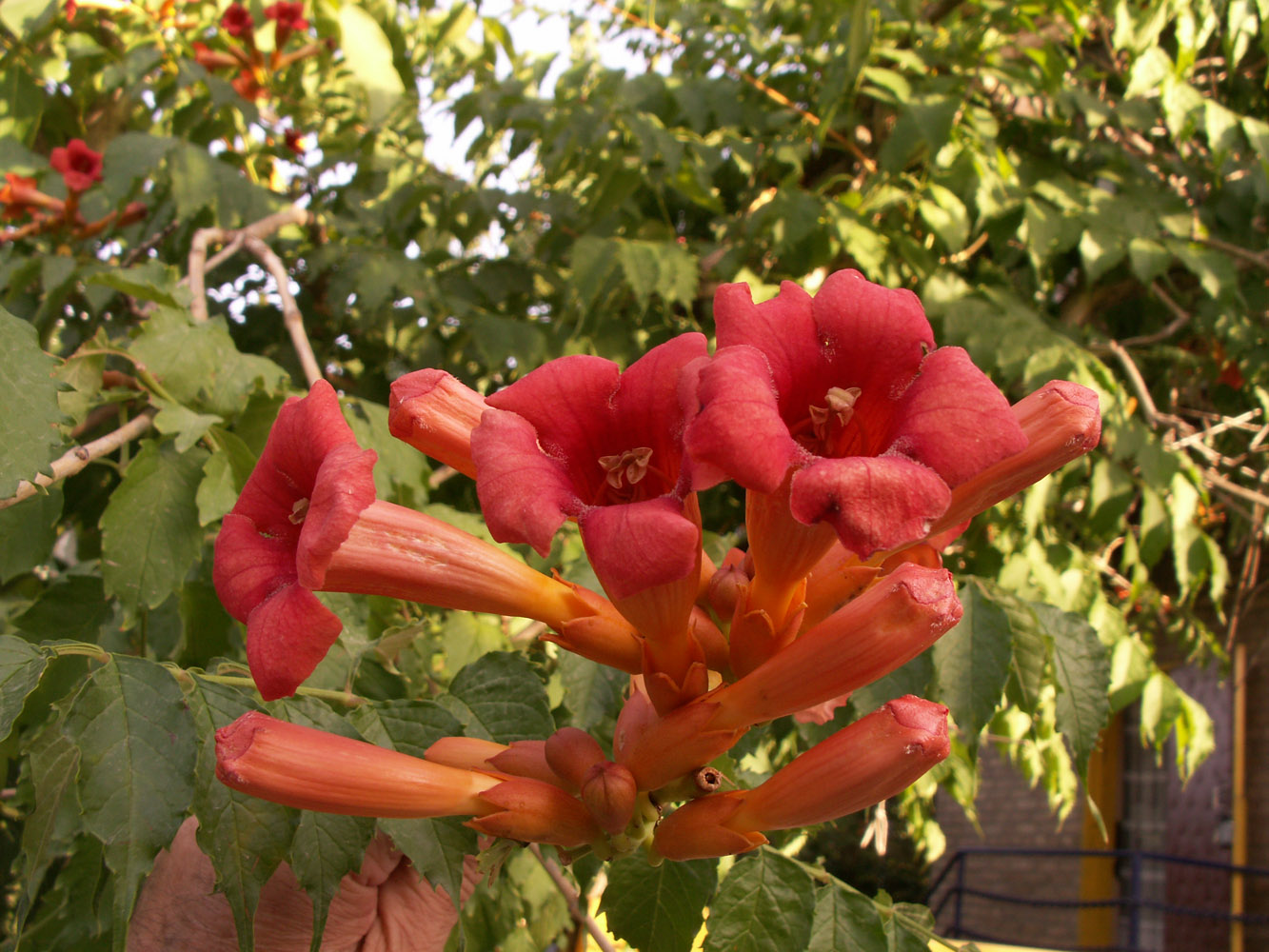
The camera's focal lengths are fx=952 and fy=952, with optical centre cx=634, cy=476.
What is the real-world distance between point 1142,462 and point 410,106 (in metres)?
3.13

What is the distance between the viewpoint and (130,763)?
3.44 ft

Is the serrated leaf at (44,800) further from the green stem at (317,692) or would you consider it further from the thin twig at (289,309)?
the thin twig at (289,309)

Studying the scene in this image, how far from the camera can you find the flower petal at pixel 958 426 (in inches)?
30.3

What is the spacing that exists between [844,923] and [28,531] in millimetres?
1537

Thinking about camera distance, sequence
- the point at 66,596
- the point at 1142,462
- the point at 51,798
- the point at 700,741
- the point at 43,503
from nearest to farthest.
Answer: the point at 700,741, the point at 51,798, the point at 43,503, the point at 66,596, the point at 1142,462

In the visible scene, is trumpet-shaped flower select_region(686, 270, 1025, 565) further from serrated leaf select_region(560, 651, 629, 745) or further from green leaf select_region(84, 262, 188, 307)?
green leaf select_region(84, 262, 188, 307)

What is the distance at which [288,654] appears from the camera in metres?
0.89

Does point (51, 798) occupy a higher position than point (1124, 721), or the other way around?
point (51, 798)

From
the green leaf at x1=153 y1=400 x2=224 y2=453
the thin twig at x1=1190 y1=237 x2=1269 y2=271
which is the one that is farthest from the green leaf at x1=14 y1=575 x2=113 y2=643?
the thin twig at x1=1190 y1=237 x2=1269 y2=271

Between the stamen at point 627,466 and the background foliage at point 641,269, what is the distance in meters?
0.51

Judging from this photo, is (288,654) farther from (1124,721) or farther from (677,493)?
(1124,721)

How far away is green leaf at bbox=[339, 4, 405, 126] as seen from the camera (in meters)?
3.60

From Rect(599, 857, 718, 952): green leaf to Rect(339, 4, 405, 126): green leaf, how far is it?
10.4 feet

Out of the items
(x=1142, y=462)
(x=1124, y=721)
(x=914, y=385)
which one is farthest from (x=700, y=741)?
(x=1124, y=721)
